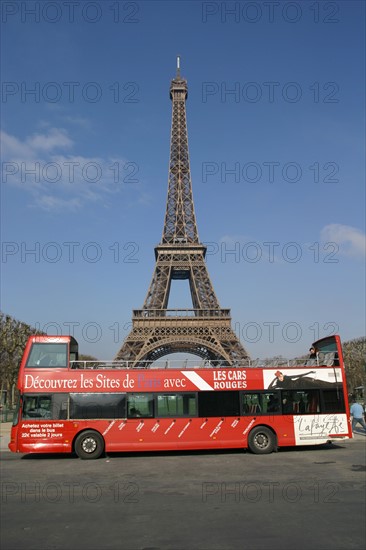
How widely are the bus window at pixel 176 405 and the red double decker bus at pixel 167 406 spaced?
0.03 meters

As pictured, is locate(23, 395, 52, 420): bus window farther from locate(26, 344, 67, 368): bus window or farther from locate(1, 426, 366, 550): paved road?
locate(1, 426, 366, 550): paved road

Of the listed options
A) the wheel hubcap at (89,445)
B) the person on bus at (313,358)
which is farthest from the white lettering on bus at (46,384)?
the person on bus at (313,358)

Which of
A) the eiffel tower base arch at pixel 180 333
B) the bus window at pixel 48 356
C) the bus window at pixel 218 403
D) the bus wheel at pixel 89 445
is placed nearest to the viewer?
the bus wheel at pixel 89 445

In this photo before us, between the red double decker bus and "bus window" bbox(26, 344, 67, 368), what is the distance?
3 cm

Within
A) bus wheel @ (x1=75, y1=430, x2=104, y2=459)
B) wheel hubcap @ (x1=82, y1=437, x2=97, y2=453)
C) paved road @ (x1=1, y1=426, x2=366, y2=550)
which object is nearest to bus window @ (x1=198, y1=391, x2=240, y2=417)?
paved road @ (x1=1, y1=426, x2=366, y2=550)

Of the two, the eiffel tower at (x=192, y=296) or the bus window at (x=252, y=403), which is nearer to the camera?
the bus window at (x=252, y=403)

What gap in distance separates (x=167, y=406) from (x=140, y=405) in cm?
88

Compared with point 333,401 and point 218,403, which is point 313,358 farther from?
point 218,403

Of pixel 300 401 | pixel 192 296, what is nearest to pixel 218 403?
pixel 300 401

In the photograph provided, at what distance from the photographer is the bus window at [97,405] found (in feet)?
50.5

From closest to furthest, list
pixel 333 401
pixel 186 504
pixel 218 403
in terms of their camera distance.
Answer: pixel 186 504, pixel 218 403, pixel 333 401

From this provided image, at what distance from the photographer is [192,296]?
202 feet

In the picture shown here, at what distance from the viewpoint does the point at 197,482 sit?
10664mm

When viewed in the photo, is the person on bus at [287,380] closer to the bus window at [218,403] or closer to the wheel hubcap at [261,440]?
the bus window at [218,403]
